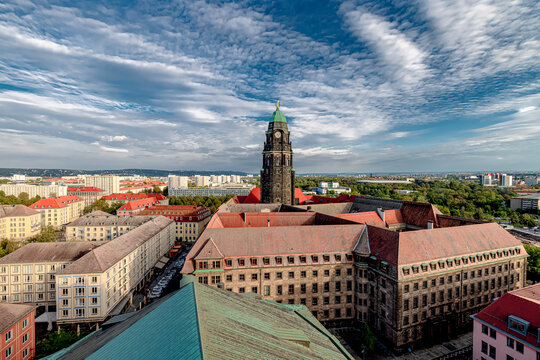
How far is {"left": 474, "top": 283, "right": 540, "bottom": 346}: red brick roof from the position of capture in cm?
2552

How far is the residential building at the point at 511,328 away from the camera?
25.5 metres

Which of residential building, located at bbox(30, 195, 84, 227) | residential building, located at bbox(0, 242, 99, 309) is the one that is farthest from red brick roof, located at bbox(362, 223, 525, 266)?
residential building, located at bbox(30, 195, 84, 227)

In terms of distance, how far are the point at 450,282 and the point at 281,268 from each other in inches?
946

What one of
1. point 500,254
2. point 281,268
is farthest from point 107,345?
point 500,254

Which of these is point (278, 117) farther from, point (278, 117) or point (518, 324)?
point (518, 324)

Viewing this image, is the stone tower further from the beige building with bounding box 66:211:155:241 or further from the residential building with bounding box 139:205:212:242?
the beige building with bounding box 66:211:155:241

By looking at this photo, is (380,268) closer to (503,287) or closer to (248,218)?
(503,287)

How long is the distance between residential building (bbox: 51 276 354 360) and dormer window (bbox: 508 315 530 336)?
72.9 feet

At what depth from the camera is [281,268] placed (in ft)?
128

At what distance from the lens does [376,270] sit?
1469 inches

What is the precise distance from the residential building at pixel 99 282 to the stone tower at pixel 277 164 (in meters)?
33.6

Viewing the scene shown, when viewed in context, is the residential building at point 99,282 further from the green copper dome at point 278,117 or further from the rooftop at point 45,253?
the green copper dome at point 278,117

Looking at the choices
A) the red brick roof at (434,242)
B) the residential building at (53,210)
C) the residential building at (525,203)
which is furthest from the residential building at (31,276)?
the residential building at (525,203)

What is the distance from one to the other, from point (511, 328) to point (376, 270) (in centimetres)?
1430
